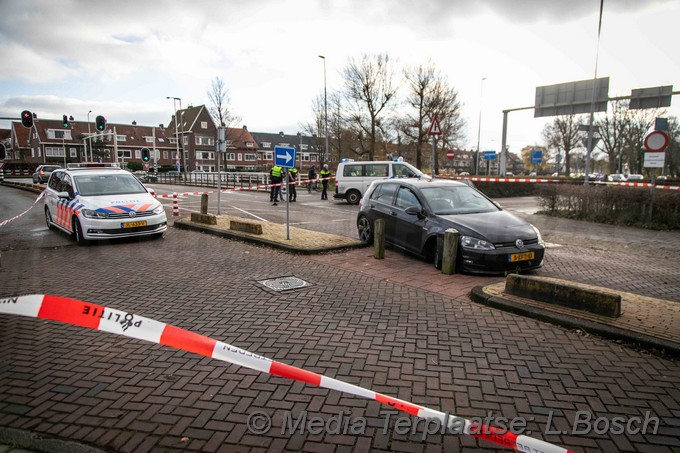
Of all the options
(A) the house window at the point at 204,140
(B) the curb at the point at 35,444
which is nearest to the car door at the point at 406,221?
(B) the curb at the point at 35,444

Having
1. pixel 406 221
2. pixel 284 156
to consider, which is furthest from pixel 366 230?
pixel 284 156

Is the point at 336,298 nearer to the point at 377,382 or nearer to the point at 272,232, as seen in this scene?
the point at 377,382

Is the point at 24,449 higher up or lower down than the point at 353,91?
lower down

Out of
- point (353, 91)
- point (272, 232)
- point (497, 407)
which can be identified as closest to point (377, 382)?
point (497, 407)

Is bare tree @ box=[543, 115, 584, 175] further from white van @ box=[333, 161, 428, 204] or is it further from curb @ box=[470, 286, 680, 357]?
curb @ box=[470, 286, 680, 357]

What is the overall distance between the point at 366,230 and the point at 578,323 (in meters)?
5.30

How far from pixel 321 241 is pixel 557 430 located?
22.2 ft

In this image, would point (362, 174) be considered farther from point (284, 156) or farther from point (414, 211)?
point (414, 211)

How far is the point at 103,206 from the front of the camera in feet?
30.0

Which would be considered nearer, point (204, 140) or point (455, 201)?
point (455, 201)

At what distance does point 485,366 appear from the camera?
12.2 feet

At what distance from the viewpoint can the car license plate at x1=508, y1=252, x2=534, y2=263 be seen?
259 inches

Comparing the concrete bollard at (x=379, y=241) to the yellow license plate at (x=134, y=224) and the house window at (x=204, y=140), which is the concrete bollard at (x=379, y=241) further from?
the house window at (x=204, y=140)

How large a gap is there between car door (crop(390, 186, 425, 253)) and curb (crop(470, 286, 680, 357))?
210cm
